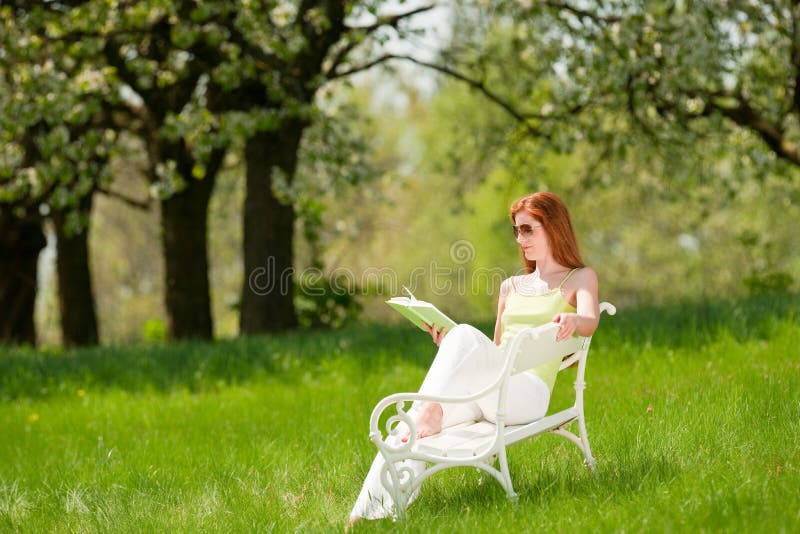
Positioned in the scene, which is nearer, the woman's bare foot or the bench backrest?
the bench backrest

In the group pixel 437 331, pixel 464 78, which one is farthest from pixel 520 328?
pixel 464 78

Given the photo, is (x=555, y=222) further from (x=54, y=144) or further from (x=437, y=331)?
(x=54, y=144)

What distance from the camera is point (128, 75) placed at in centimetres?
1210

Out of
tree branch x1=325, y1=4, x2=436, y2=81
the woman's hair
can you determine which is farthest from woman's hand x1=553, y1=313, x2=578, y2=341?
tree branch x1=325, y1=4, x2=436, y2=81

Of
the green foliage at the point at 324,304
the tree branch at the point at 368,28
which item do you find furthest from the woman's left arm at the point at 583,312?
the green foliage at the point at 324,304

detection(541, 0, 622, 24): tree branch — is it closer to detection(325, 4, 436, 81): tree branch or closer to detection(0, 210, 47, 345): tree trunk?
detection(325, 4, 436, 81): tree branch

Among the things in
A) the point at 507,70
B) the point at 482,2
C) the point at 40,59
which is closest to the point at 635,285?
the point at 507,70

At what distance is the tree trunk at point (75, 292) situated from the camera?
14.1 metres

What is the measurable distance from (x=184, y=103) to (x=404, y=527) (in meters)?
10.3

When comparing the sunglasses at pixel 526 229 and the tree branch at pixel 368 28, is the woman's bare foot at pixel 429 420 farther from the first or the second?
the tree branch at pixel 368 28

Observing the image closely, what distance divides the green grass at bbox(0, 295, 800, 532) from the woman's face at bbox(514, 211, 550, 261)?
1050 mm

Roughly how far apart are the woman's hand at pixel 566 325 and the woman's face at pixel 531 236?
44 centimetres

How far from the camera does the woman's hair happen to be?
437 centimetres

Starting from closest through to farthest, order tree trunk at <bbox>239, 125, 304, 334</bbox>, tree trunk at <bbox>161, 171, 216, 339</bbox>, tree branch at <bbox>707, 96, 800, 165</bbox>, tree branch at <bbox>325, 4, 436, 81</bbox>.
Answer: tree branch at <bbox>325, 4, 436, 81</bbox>, tree trunk at <bbox>239, 125, 304, 334</bbox>, tree branch at <bbox>707, 96, 800, 165</bbox>, tree trunk at <bbox>161, 171, 216, 339</bbox>
